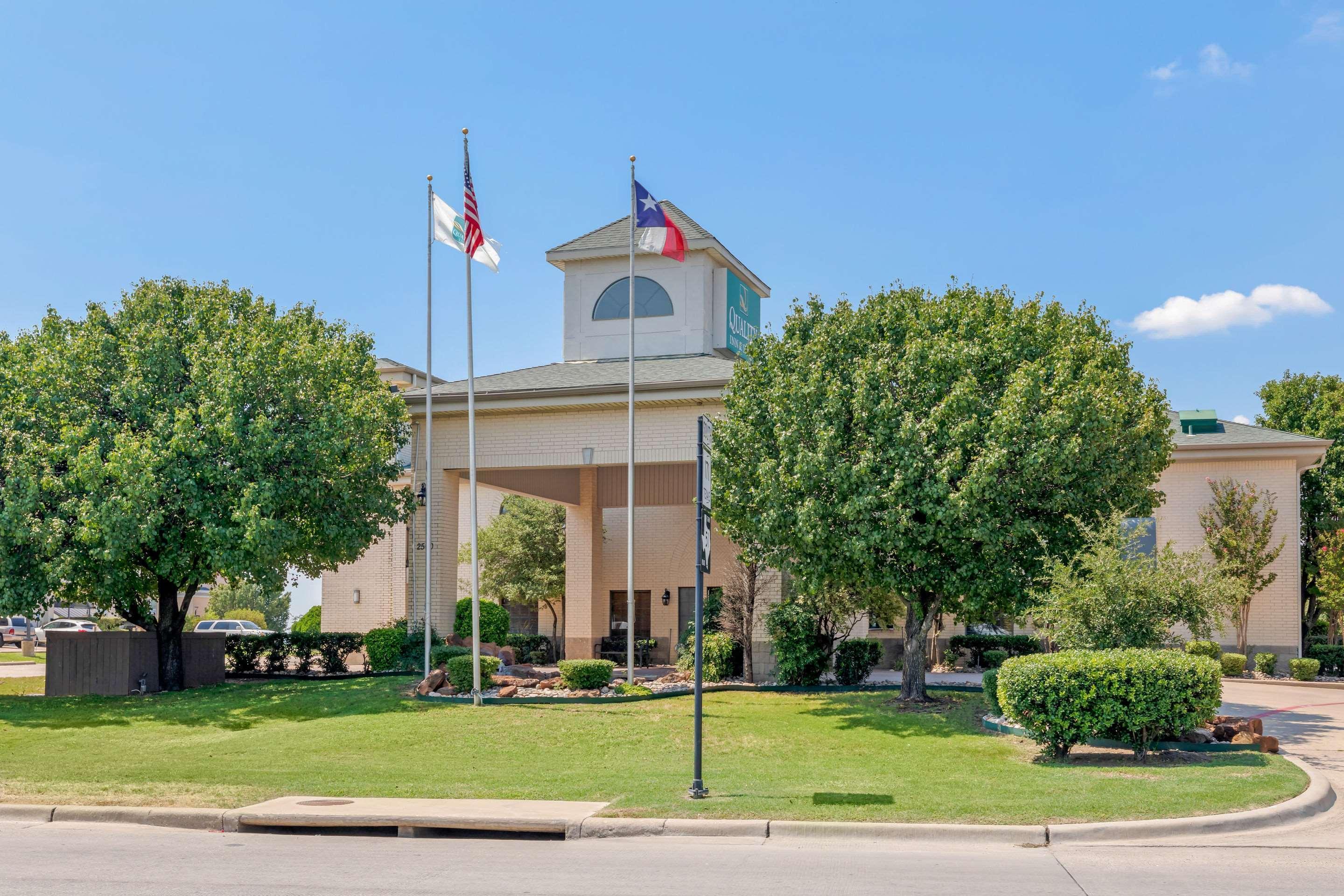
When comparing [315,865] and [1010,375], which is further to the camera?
[1010,375]

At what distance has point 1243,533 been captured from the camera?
32.9m

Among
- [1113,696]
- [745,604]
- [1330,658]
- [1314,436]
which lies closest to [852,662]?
[745,604]

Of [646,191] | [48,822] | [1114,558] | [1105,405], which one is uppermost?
[646,191]

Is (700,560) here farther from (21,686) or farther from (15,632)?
(15,632)

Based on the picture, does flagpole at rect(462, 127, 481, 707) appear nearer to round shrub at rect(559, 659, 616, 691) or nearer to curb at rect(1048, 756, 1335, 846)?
round shrub at rect(559, 659, 616, 691)

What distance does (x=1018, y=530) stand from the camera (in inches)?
787

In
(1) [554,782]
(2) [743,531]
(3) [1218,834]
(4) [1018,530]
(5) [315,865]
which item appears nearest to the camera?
(5) [315,865]

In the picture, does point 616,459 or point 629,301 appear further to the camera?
point 629,301

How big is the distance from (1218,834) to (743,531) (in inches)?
506

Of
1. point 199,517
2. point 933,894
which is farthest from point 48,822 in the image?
point 199,517

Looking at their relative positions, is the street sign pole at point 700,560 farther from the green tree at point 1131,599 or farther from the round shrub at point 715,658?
the round shrub at point 715,658

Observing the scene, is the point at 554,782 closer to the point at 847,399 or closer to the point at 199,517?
the point at 847,399

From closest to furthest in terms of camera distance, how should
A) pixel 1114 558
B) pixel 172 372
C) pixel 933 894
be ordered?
pixel 933 894 < pixel 1114 558 < pixel 172 372

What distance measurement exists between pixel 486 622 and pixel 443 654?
266 inches
